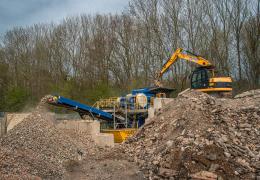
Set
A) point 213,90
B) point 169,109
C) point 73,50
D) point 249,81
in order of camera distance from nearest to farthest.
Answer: point 169,109
point 213,90
point 249,81
point 73,50

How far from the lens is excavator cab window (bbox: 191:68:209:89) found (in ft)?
50.9

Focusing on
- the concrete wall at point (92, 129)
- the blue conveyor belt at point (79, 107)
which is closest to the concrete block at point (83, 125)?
the concrete wall at point (92, 129)

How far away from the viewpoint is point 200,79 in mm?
15836

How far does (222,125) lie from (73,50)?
76.9 feet

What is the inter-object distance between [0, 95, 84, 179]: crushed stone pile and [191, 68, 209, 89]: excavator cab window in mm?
6378

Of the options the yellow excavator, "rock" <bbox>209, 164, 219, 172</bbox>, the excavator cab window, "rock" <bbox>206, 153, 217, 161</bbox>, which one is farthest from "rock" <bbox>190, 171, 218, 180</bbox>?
the excavator cab window

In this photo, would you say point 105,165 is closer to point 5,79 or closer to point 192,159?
point 192,159

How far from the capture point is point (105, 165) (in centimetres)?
915

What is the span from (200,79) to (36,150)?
8457 mm

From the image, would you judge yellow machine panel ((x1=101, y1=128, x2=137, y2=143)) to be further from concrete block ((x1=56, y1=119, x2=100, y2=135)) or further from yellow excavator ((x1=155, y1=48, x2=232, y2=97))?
yellow excavator ((x1=155, y1=48, x2=232, y2=97))

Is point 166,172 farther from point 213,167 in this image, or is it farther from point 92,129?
point 92,129

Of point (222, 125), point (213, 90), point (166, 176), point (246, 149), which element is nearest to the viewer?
point (166, 176)

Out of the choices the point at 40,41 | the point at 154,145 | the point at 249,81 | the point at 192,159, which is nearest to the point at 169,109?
the point at 154,145

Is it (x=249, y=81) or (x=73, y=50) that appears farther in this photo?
(x=73, y=50)
